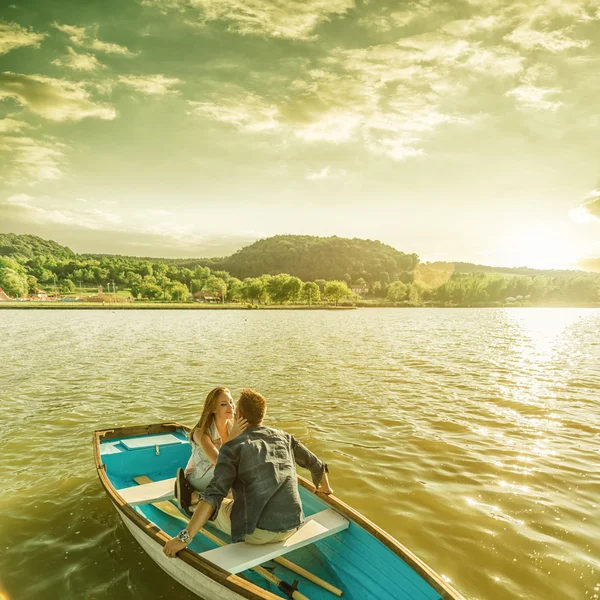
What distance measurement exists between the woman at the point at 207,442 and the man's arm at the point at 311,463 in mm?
1529

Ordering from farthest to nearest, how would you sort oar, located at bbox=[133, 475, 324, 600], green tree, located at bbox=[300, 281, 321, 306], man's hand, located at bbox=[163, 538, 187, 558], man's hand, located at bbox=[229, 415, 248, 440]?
green tree, located at bbox=[300, 281, 321, 306] → man's hand, located at bbox=[229, 415, 248, 440] → oar, located at bbox=[133, 475, 324, 600] → man's hand, located at bbox=[163, 538, 187, 558]

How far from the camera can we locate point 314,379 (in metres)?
23.4

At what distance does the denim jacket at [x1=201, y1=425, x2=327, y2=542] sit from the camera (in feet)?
17.3

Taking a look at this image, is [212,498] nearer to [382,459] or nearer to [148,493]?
[148,493]

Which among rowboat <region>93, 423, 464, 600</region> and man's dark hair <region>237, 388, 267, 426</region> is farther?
man's dark hair <region>237, 388, 267, 426</region>

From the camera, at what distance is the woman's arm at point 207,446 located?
278 inches

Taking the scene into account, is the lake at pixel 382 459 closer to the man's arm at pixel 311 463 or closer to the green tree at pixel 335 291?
the man's arm at pixel 311 463

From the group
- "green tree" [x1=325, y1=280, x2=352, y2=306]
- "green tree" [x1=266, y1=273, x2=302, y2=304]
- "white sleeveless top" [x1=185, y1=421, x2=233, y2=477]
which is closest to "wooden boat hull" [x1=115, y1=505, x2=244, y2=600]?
"white sleeveless top" [x1=185, y1=421, x2=233, y2=477]

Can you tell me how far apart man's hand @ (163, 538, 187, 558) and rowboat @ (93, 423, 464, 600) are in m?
0.10

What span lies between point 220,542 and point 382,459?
6.15 metres

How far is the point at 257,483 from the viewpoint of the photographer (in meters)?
5.35

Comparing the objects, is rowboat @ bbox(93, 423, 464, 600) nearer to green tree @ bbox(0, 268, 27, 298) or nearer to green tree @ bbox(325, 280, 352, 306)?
green tree @ bbox(325, 280, 352, 306)

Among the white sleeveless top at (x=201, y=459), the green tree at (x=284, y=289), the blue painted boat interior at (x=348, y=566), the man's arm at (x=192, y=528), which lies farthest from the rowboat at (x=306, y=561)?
the green tree at (x=284, y=289)

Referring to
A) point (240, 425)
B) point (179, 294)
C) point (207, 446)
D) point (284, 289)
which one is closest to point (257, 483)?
point (240, 425)
